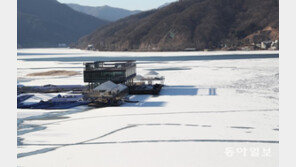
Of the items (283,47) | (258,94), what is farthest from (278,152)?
(258,94)

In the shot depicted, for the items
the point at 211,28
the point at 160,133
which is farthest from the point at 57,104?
the point at 211,28

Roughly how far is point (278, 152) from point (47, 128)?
A: 13.4 meters

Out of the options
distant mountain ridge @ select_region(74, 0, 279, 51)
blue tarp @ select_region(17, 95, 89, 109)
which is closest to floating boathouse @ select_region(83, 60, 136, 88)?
blue tarp @ select_region(17, 95, 89, 109)

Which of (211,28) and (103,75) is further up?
(211,28)

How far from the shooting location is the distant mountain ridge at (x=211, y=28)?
15262 centimetres

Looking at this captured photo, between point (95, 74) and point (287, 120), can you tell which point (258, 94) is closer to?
point (287, 120)

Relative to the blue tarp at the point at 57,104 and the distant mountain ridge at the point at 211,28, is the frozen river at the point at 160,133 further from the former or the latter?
the distant mountain ridge at the point at 211,28

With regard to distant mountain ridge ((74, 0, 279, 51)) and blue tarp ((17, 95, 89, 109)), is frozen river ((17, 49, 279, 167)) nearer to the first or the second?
blue tarp ((17, 95, 89, 109))

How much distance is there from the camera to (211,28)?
16188cm

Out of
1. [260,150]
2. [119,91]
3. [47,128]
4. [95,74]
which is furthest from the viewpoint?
[95,74]

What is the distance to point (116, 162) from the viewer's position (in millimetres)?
17109

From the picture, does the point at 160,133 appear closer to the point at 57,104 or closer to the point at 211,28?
the point at 57,104

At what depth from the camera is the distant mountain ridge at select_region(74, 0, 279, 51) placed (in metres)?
153

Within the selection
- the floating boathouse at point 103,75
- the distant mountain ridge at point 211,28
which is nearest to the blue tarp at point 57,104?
the floating boathouse at point 103,75
